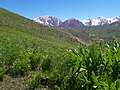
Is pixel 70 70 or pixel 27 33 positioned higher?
pixel 27 33

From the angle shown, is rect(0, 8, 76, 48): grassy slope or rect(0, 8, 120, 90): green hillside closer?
rect(0, 8, 120, 90): green hillside

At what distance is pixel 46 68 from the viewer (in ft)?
30.1

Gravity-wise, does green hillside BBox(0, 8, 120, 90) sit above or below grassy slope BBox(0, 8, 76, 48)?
below

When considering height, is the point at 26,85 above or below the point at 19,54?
below

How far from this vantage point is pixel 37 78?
7.78 meters

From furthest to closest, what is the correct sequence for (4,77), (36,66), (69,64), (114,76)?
(36,66), (4,77), (69,64), (114,76)

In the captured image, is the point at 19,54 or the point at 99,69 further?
the point at 19,54

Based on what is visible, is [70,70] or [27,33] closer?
[70,70]

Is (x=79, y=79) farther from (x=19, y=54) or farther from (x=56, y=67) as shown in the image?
(x=19, y=54)

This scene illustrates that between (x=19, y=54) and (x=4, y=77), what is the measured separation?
1926mm

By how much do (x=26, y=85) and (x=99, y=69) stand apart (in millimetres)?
2517

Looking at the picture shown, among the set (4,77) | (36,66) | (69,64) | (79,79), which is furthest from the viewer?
(36,66)

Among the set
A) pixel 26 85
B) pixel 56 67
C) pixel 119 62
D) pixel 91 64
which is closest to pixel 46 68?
pixel 56 67

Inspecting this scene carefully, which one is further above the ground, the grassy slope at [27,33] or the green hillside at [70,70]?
the grassy slope at [27,33]
